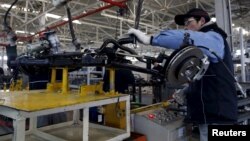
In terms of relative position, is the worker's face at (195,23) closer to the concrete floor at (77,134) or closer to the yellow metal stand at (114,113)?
the yellow metal stand at (114,113)

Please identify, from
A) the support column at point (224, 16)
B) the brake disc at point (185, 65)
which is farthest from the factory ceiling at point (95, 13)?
the brake disc at point (185, 65)

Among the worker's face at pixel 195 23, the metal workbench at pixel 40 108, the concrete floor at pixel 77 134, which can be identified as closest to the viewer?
the metal workbench at pixel 40 108

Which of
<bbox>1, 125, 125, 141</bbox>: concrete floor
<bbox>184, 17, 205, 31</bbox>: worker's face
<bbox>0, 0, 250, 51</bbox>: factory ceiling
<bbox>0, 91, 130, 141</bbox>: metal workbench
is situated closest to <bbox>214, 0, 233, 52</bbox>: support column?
<bbox>184, 17, 205, 31</bbox>: worker's face

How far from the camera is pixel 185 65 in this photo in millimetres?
1240

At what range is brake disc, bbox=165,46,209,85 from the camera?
1.20 metres

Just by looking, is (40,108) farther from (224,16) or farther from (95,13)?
(95,13)

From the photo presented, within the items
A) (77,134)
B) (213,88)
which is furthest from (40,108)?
(213,88)

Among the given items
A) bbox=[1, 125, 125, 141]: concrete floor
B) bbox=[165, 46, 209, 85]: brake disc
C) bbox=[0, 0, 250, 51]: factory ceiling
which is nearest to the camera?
bbox=[165, 46, 209, 85]: brake disc

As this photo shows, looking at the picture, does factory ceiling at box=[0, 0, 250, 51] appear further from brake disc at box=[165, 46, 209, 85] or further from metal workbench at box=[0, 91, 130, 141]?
brake disc at box=[165, 46, 209, 85]

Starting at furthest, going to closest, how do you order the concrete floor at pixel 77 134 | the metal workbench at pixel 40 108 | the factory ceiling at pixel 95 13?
1. the factory ceiling at pixel 95 13
2. the concrete floor at pixel 77 134
3. the metal workbench at pixel 40 108

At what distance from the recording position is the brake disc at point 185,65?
1.20 meters

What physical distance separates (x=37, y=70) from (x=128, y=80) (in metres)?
1.66

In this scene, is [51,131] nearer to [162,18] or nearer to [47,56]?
[47,56]

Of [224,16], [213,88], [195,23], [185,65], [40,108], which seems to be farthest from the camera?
[224,16]
